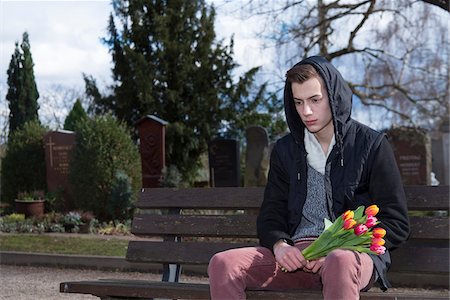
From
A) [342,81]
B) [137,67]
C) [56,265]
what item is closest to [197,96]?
[137,67]

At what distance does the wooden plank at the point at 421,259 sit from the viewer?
399cm

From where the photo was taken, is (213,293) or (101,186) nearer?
(213,293)

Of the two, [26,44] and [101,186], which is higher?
[26,44]

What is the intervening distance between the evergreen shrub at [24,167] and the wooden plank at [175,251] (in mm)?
16231

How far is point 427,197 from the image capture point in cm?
413

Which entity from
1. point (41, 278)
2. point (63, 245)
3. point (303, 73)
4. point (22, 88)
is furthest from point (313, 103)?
point (22, 88)

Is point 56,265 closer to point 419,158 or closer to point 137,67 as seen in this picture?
point 419,158

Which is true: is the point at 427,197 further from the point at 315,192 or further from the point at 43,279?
the point at 43,279

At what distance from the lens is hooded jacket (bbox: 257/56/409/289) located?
3580mm

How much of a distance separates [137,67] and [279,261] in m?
26.9

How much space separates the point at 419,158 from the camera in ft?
75.6

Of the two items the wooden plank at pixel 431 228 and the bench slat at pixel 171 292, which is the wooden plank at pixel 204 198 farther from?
the wooden plank at pixel 431 228

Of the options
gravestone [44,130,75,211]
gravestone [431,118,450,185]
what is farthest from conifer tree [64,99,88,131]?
gravestone [431,118,450,185]

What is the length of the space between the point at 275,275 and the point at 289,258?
201 mm
